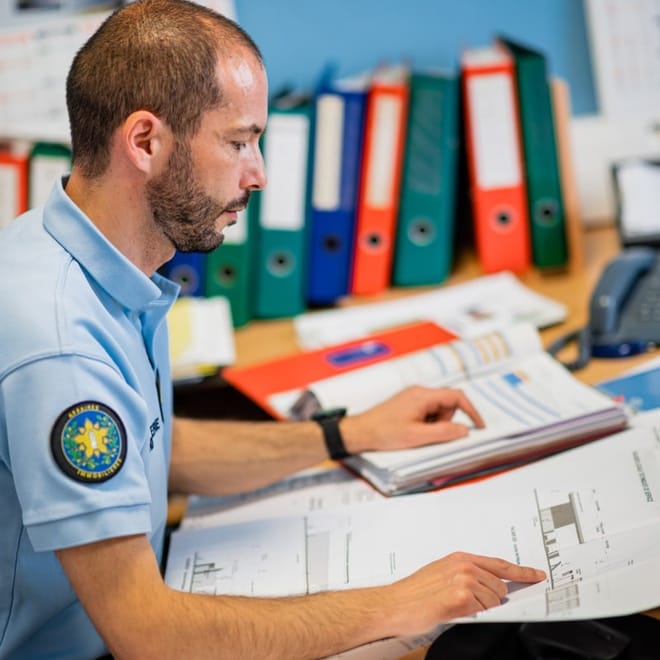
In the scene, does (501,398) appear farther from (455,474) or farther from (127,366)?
(127,366)

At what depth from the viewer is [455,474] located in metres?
1.28

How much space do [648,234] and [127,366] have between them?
3.72 feet

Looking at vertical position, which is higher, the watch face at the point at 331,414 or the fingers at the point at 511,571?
the watch face at the point at 331,414

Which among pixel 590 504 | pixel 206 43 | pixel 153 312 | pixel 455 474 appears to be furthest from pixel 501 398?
pixel 206 43

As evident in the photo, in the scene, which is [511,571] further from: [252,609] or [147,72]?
[147,72]

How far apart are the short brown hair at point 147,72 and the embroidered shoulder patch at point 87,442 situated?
27 centimetres

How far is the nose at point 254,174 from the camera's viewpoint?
1123 millimetres

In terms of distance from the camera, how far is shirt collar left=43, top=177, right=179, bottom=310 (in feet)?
3.47

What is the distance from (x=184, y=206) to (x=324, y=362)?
62 cm

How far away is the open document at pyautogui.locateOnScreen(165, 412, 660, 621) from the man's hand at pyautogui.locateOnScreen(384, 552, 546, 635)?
2 centimetres

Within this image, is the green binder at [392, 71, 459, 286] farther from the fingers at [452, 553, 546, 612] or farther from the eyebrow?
the fingers at [452, 553, 546, 612]

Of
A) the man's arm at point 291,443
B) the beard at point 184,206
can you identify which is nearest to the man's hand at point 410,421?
the man's arm at point 291,443

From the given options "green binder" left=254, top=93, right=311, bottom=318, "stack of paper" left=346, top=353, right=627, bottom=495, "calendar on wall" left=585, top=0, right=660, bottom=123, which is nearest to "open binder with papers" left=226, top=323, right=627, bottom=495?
"stack of paper" left=346, top=353, right=627, bottom=495

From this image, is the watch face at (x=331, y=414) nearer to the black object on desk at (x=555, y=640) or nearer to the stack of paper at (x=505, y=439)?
the stack of paper at (x=505, y=439)
